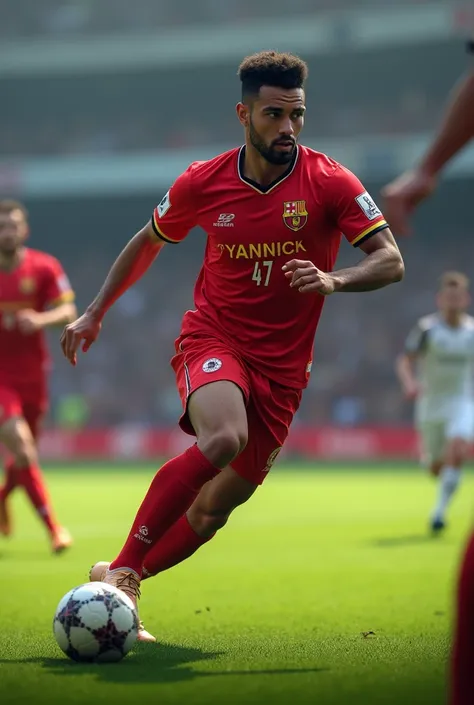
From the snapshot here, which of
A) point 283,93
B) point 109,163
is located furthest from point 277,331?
point 109,163

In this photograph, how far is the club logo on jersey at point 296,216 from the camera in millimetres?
5527

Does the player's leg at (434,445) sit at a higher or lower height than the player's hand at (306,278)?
lower

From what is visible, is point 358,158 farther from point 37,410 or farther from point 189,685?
point 189,685

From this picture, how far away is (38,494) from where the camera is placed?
31.4ft

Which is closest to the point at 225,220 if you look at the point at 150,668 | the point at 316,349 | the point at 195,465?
the point at 195,465

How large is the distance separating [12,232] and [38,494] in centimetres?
207

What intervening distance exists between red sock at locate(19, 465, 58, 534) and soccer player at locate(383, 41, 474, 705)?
254 inches

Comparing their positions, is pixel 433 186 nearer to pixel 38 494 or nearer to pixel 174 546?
pixel 174 546

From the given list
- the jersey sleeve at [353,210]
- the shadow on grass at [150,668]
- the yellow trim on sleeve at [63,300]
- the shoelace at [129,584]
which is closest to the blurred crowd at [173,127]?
the yellow trim on sleeve at [63,300]

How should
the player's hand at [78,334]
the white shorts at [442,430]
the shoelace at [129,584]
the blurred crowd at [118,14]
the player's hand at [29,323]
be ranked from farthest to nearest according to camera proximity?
the blurred crowd at [118,14], the white shorts at [442,430], the player's hand at [29,323], the player's hand at [78,334], the shoelace at [129,584]

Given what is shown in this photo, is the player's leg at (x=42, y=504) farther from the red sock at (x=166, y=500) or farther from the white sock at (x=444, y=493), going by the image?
the red sock at (x=166, y=500)

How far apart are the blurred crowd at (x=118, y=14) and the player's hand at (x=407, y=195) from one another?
1422 inches

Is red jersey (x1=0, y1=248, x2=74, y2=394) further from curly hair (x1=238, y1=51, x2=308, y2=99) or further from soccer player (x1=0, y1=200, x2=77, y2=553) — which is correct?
curly hair (x1=238, y1=51, x2=308, y2=99)

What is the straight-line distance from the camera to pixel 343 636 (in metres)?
5.64
